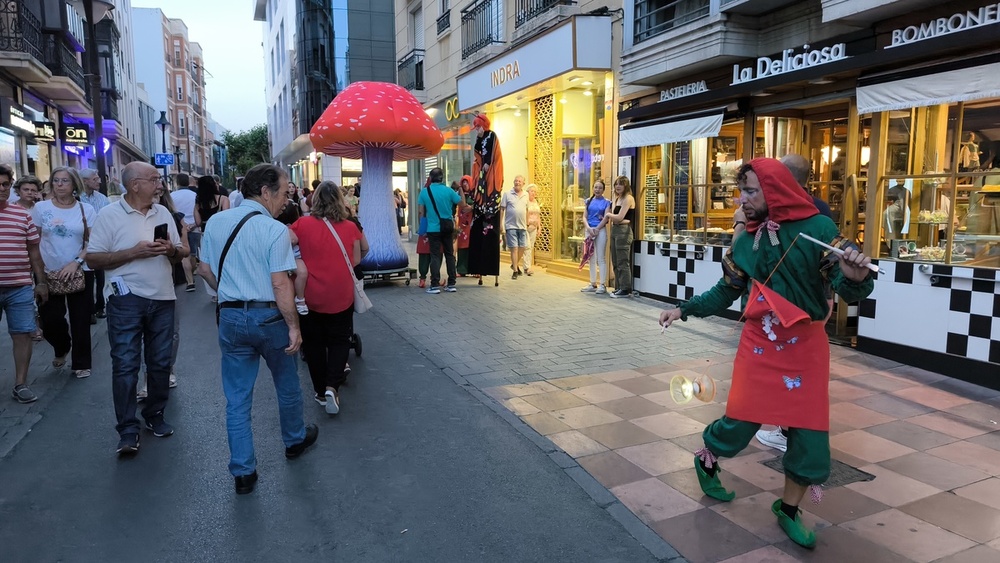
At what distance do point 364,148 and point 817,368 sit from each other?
29.6 ft

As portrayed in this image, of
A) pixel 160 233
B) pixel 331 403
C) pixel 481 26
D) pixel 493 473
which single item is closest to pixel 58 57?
pixel 481 26

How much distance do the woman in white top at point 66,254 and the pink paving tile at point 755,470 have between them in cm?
541

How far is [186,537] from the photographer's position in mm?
3131

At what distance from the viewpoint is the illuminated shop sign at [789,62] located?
20.9ft

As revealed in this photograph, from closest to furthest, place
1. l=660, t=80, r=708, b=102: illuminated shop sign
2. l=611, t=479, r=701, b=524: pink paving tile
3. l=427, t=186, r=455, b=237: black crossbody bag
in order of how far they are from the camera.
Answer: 1. l=611, t=479, r=701, b=524: pink paving tile
2. l=660, t=80, r=708, b=102: illuminated shop sign
3. l=427, t=186, r=455, b=237: black crossbody bag

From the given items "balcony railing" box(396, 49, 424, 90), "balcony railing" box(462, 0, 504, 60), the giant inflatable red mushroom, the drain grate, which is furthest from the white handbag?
"balcony railing" box(396, 49, 424, 90)

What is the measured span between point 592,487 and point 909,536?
1.55 m

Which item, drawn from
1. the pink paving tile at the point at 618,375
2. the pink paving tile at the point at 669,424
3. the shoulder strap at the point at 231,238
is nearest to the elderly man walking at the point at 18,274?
the shoulder strap at the point at 231,238

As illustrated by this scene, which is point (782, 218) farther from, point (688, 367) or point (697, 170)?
point (697, 170)

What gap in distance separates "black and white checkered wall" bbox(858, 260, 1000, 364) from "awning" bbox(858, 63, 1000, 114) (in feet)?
4.64

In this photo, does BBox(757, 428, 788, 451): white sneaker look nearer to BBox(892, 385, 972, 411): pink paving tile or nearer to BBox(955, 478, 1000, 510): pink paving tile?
BBox(955, 478, 1000, 510): pink paving tile

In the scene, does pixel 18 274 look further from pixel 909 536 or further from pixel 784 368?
pixel 909 536

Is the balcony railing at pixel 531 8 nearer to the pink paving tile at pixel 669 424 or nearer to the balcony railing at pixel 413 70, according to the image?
the balcony railing at pixel 413 70

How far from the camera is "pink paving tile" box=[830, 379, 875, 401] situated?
203 inches
